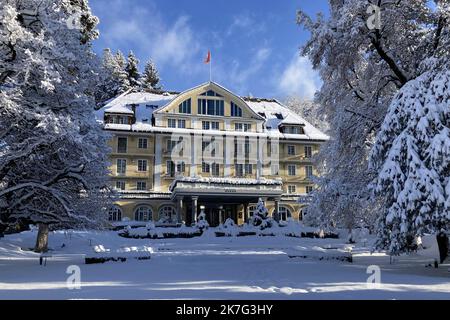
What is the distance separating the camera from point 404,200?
11023 millimetres

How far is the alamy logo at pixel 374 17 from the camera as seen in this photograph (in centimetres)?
1548

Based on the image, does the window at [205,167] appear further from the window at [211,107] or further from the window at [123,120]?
the window at [123,120]

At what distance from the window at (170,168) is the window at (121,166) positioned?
4666 mm

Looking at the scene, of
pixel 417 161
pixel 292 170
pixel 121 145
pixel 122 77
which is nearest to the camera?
pixel 417 161

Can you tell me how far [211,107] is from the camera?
49.2 m

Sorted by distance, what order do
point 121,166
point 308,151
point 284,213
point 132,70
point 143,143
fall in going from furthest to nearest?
point 132,70 < point 308,151 < point 284,213 < point 143,143 < point 121,166

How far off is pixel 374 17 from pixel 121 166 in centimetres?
3533

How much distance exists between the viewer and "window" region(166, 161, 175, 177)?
47.0 metres

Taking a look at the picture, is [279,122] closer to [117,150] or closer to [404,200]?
[117,150]

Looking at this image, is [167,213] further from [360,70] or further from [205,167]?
[360,70]

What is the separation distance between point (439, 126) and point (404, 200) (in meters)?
2.23

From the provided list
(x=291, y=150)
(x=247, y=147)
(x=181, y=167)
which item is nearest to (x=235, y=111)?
(x=247, y=147)

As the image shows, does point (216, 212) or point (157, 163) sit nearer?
point (157, 163)

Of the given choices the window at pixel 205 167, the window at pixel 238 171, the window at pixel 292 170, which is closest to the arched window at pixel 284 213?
the window at pixel 292 170
